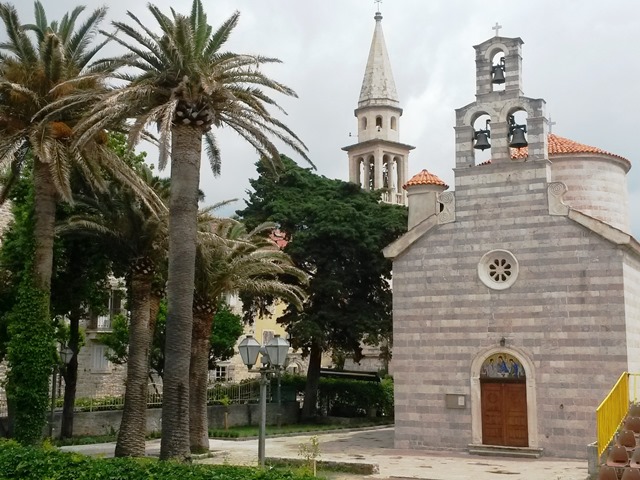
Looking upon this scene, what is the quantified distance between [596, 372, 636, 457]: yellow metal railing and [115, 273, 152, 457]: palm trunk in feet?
39.4

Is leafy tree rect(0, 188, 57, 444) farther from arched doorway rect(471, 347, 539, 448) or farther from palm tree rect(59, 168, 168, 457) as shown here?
arched doorway rect(471, 347, 539, 448)

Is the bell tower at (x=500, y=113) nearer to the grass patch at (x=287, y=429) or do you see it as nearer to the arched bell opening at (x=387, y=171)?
the grass patch at (x=287, y=429)

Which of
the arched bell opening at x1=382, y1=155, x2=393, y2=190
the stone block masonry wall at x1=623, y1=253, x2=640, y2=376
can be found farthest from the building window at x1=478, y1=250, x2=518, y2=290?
the arched bell opening at x1=382, y1=155, x2=393, y2=190

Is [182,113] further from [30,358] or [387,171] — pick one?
[387,171]

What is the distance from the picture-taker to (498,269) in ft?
80.6

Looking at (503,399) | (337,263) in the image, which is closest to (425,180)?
(337,263)

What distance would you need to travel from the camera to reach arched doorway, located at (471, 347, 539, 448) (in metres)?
23.4

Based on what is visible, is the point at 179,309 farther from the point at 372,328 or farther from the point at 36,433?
the point at 372,328

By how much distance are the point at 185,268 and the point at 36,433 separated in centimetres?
612

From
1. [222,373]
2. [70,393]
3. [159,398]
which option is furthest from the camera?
[222,373]

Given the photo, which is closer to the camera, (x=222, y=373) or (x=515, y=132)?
(x=515, y=132)

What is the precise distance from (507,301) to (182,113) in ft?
40.1

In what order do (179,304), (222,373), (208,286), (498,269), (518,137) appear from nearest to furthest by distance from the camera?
1. (179,304)
2. (208,286)
3. (498,269)
4. (518,137)
5. (222,373)

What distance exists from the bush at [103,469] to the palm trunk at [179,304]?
8.81 ft
